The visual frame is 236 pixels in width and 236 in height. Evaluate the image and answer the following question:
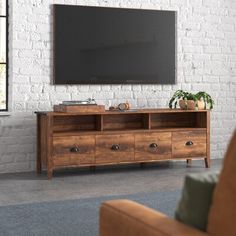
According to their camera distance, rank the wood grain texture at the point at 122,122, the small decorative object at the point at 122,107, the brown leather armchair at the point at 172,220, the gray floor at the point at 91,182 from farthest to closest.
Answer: the wood grain texture at the point at 122,122, the small decorative object at the point at 122,107, the gray floor at the point at 91,182, the brown leather armchair at the point at 172,220

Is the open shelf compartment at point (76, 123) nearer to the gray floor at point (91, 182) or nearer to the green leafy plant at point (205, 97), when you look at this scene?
the gray floor at point (91, 182)

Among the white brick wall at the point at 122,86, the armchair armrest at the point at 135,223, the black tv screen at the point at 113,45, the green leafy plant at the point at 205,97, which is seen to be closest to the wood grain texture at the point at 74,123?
the white brick wall at the point at 122,86

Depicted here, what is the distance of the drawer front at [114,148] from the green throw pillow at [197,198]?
4120mm

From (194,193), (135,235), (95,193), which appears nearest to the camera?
(194,193)

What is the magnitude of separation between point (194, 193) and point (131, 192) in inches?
130

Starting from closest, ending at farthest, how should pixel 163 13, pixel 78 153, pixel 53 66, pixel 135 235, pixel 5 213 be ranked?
1. pixel 135 235
2. pixel 5 213
3. pixel 78 153
4. pixel 53 66
5. pixel 163 13

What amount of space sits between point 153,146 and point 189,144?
46 centimetres

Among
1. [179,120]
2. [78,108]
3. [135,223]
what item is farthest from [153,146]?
[135,223]

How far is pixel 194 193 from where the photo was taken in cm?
171

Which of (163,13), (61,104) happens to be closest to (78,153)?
(61,104)

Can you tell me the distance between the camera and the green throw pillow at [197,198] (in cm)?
169

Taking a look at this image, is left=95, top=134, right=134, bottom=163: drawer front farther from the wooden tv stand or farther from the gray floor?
the gray floor

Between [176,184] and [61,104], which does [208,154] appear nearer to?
[176,184]

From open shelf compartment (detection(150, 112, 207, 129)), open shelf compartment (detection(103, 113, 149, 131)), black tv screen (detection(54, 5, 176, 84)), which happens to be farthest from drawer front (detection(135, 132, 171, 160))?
black tv screen (detection(54, 5, 176, 84))
